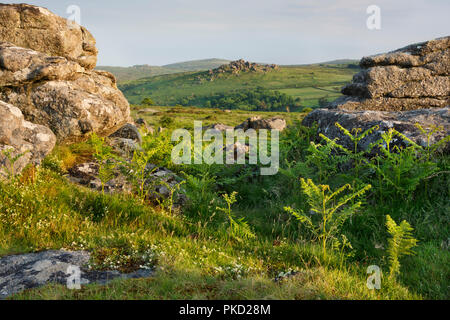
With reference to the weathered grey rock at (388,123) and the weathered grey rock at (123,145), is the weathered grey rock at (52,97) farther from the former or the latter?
the weathered grey rock at (388,123)

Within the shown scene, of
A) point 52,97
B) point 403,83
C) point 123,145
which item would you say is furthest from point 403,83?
point 52,97

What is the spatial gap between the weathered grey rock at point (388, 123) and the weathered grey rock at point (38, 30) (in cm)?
962

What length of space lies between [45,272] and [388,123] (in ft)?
26.4

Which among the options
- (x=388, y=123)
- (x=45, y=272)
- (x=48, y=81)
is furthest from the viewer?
(x=48, y=81)

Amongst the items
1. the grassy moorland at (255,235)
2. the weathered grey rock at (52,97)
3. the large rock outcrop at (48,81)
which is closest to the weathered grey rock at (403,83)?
the grassy moorland at (255,235)

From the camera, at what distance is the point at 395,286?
3.91 meters

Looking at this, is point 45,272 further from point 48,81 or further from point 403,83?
point 403,83

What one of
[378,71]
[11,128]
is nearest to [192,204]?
[11,128]

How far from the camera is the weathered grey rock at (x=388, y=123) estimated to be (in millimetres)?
7666

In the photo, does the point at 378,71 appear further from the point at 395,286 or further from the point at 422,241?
the point at 395,286

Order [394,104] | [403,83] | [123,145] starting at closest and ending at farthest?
[123,145]
[394,104]
[403,83]

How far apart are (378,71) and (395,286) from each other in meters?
10.3

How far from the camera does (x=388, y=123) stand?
8.15 m
